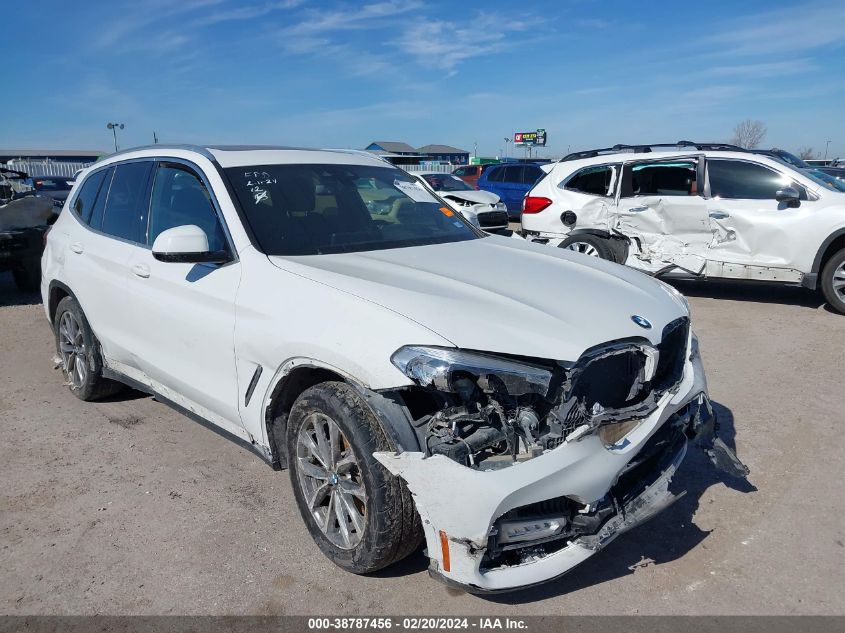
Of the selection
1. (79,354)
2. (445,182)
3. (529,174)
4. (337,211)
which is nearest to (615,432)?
(337,211)

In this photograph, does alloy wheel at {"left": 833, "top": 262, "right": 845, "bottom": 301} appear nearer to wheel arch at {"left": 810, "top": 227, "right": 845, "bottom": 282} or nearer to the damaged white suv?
wheel arch at {"left": 810, "top": 227, "right": 845, "bottom": 282}

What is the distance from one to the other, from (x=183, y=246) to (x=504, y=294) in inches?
61.4

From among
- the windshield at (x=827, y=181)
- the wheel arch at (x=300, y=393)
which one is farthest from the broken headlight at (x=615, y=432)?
the windshield at (x=827, y=181)

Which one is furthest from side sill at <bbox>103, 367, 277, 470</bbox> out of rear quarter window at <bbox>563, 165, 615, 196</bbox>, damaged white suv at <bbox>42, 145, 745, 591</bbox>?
rear quarter window at <bbox>563, 165, 615, 196</bbox>

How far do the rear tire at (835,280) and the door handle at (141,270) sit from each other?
7262 millimetres

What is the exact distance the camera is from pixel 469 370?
2.45m

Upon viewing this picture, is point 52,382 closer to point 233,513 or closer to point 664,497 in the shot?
point 233,513

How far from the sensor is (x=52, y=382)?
18.7 ft

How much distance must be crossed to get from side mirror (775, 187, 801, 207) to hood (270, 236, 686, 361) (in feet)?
16.4

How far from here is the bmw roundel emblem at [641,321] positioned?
113 inches

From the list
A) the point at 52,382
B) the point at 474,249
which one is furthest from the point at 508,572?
the point at 52,382

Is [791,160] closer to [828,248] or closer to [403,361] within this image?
[828,248]

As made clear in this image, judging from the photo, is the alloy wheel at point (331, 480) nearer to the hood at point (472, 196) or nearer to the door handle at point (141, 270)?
the door handle at point (141, 270)

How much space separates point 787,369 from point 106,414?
557cm
